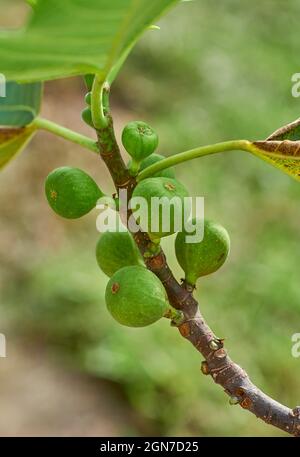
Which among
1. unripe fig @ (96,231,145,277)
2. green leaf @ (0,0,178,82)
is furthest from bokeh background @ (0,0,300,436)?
green leaf @ (0,0,178,82)

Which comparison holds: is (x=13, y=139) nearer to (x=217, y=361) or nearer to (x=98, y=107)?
(x=98, y=107)

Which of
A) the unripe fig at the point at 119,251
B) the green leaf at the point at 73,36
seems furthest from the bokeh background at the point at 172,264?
the green leaf at the point at 73,36

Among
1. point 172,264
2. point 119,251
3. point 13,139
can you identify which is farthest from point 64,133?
point 172,264

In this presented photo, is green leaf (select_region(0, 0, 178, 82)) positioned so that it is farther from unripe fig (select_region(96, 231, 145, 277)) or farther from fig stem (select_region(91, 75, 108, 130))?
unripe fig (select_region(96, 231, 145, 277))

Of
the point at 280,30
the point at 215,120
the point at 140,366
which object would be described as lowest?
the point at 140,366

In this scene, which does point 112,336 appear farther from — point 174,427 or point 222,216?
point 222,216

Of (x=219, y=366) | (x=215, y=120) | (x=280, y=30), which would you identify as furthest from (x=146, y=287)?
(x=280, y=30)
